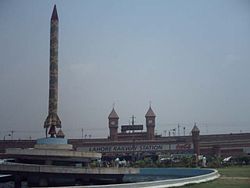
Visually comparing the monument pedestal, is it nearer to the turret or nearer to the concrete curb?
the concrete curb

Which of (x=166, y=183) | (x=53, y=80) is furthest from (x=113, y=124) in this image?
(x=166, y=183)

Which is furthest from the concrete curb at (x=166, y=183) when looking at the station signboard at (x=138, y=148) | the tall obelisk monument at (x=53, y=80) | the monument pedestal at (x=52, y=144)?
the station signboard at (x=138, y=148)

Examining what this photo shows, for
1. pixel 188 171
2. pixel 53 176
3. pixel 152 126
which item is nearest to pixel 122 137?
pixel 152 126

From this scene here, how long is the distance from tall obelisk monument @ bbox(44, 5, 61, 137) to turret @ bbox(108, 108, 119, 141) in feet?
86.1

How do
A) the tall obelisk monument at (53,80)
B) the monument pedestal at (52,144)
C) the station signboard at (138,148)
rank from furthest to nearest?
1. the station signboard at (138,148)
2. the tall obelisk monument at (53,80)
3. the monument pedestal at (52,144)

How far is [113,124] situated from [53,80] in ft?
91.1

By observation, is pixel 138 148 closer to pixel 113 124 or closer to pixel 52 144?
pixel 113 124

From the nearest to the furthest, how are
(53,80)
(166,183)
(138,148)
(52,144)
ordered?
1. (166,183)
2. (52,144)
3. (53,80)
4. (138,148)

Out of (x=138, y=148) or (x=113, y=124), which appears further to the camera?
(x=113, y=124)

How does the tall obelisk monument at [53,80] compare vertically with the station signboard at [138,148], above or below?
above

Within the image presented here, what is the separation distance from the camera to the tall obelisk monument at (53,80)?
1393 inches

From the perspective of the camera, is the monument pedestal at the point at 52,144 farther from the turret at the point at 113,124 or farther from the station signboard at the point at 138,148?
the turret at the point at 113,124

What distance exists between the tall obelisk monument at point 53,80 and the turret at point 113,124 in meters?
26.3

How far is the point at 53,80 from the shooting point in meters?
35.8
